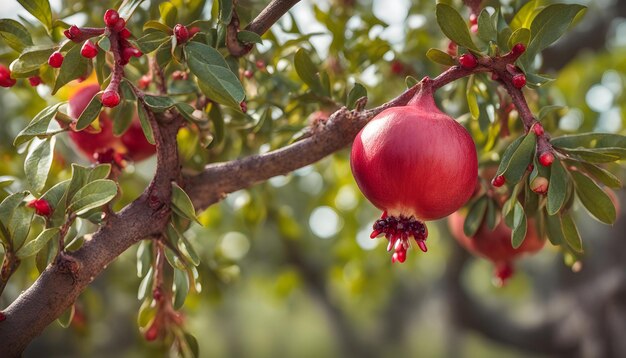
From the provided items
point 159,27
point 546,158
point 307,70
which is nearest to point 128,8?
point 159,27

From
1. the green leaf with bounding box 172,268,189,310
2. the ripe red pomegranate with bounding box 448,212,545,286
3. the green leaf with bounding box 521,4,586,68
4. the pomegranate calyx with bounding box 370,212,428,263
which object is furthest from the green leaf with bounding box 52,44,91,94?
the ripe red pomegranate with bounding box 448,212,545,286

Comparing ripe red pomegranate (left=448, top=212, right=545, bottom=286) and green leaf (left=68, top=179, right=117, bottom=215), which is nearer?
green leaf (left=68, top=179, right=117, bottom=215)

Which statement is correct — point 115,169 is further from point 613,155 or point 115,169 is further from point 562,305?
point 562,305

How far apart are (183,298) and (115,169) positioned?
0.25 meters

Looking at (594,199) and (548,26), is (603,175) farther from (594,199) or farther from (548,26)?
(548,26)

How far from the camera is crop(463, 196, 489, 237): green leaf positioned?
3.09 ft

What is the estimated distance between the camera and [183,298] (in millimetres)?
828

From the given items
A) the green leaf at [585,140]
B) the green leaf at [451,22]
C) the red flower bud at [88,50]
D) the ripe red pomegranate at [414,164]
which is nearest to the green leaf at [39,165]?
the red flower bud at [88,50]

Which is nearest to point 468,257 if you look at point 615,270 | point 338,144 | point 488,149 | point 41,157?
point 615,270

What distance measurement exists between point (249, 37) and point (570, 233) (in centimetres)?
41

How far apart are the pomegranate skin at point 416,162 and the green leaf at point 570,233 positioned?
152 mm

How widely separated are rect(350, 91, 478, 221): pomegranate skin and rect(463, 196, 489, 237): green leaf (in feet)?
0.86

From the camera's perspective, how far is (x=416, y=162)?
25.6 inches

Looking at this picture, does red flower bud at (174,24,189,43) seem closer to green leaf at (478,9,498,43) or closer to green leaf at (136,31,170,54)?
green leaf at (136,31,170,54)
